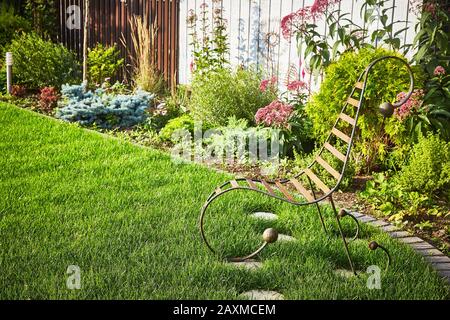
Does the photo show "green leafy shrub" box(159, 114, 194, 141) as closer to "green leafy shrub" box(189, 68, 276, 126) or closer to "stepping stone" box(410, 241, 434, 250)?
"green leafy shrub" box(189, 68, 276, 126)

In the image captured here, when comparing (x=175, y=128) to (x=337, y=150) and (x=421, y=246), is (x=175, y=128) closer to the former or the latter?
(x=337, y=150)

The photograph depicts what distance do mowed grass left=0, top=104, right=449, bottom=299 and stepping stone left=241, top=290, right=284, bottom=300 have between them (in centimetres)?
4

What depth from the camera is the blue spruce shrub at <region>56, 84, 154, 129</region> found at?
6.73m

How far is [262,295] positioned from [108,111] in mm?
4391

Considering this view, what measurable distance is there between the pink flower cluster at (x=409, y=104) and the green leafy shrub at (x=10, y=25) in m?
7.98

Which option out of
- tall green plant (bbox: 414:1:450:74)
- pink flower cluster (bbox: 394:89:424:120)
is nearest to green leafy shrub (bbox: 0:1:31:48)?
tall green plant (bbox: 414:1:450:74)

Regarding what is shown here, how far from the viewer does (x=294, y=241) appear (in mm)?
3506

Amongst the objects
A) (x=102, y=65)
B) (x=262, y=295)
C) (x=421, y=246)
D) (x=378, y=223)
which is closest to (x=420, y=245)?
(x=421, y=246)

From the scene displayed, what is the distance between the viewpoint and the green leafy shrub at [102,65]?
904cm

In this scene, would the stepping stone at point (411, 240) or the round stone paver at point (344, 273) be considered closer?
the round stone paver at point (344, 273)

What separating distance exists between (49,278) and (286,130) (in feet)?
10.4

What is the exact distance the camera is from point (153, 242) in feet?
11.1

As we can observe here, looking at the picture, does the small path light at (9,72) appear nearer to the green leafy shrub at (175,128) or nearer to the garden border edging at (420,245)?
the green leafy shrub at (175,128)

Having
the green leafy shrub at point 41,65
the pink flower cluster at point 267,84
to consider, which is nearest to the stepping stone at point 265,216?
the pink flower cluster at point 267,84
